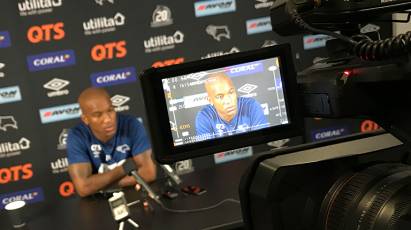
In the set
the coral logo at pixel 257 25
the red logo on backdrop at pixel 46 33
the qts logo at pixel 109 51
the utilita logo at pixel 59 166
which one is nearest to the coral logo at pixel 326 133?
the coral logo at pixel 257 25

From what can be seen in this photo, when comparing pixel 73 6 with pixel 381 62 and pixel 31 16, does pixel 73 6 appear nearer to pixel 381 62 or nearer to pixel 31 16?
pixel 31 16

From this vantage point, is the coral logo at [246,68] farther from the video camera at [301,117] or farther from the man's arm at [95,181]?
the man's arm at [95,181]

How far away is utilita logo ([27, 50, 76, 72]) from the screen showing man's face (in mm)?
2613

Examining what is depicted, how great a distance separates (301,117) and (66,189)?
114 inches

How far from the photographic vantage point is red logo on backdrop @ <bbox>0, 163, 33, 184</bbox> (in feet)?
10.8

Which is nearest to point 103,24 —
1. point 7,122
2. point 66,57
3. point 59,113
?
point 66,57

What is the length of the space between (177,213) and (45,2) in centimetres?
194

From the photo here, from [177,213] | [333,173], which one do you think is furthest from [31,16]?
[333,173]

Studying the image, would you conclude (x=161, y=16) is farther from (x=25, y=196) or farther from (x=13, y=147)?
(x=25, y=196)

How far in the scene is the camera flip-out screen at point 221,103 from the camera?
0.82 m

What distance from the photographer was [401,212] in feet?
2.20

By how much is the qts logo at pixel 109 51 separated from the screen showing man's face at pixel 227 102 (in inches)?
102

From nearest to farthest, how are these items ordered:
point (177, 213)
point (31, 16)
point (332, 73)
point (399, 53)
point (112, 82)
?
point (399, 53)
point (332, 73)
point (177, 213)
point (31, 16)
point (112, 82)

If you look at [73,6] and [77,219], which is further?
[73,6]
